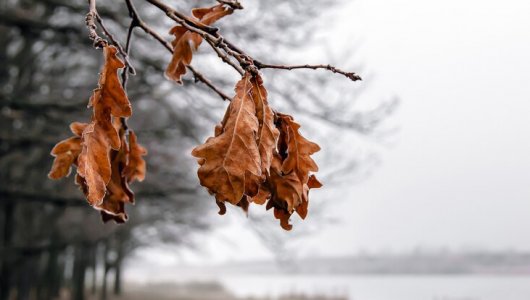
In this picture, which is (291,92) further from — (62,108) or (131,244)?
(131,244)

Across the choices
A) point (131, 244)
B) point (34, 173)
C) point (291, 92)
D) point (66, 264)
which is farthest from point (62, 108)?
point (66, 264)

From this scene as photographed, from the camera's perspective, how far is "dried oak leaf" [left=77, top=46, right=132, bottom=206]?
3.05ft

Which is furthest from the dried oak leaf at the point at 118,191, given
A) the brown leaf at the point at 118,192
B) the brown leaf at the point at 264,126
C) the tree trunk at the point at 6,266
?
the tree trunk at the point at 6,266

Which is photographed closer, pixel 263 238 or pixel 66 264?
pixel 263 238

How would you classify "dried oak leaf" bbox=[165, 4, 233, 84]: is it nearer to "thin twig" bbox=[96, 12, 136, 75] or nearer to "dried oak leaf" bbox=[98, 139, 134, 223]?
"thin twig" bbox=[96, 12, 136, 75]

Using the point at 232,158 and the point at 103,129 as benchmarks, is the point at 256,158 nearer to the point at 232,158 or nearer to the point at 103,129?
the point at 232,158

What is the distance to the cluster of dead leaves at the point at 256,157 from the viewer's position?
34.9 inches

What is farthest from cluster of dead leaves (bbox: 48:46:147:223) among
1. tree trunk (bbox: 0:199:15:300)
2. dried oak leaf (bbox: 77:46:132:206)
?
tree trunk (bbox: 0:199:15:300)

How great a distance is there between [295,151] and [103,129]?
13.3 inches

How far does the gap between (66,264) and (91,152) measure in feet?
93.4

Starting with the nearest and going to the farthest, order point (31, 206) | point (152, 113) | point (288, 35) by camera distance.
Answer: point (288, 35) < point (31, 206) < point (152, 113)

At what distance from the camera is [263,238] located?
8.81m

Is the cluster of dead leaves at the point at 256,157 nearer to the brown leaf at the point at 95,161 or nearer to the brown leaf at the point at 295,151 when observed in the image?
the brown leaf at the point at 295,151

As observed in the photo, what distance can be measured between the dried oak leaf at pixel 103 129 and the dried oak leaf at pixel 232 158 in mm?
163
